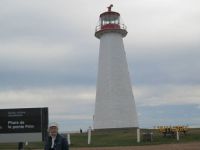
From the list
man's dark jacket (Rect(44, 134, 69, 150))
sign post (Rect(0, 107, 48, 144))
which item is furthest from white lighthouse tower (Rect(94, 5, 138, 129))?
man's dark jacket (Rect(44, 134, 69, 150))

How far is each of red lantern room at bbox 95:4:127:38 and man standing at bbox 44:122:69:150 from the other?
104ft

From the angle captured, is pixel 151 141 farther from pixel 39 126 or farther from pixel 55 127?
pixel 55 127

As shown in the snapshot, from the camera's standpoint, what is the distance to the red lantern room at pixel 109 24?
3956 centimetres

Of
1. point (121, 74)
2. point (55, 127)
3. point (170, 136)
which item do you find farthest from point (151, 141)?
point (55, 127)

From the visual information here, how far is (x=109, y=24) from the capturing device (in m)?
39.7

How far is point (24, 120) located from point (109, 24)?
25056mm

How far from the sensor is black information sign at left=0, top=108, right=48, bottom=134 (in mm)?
15359

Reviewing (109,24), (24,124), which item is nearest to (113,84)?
(109,24)

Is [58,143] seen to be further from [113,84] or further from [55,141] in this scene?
[113,84]

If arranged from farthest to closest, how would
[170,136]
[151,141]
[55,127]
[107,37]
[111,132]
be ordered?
1. [107,37]
2. [111,132]
3. [170,136]
4. [151,141]
5. [55,127]

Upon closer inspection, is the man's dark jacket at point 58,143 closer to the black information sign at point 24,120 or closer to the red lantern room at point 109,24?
the black information sign at point 24,120

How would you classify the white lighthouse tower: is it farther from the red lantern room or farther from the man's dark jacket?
the man's dark jacket

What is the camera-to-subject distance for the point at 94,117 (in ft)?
132

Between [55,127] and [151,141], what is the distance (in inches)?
833
